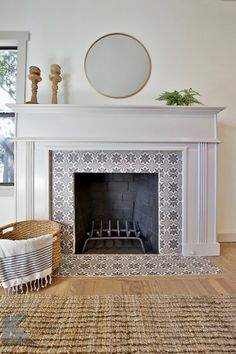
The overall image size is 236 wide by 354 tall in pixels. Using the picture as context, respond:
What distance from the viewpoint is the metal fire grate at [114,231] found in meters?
2.26

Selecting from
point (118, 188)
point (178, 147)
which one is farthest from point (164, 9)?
point (118, 188)

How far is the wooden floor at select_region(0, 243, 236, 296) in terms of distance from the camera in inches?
55.2

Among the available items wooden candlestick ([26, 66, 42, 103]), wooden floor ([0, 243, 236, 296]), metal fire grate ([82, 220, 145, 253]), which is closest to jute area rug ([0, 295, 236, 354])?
wooden floor ([0, 243, 236, 296])

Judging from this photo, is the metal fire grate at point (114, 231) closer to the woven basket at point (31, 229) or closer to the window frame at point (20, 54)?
the woven basket at point (31, 229)

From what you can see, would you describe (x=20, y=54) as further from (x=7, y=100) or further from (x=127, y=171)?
(x=127, y=171)

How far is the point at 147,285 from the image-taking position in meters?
1.48

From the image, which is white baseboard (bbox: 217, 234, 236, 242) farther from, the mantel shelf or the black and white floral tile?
the mantel shelf

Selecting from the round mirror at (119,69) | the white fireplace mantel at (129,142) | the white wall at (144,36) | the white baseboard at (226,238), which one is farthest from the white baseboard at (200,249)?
→ the round mirror at (119,69)

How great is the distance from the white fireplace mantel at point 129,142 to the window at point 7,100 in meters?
0.46

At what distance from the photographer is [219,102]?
7.47 feet

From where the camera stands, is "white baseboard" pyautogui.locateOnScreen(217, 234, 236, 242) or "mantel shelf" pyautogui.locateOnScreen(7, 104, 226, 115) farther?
"white baseboard" pyautogui.locateOnScreen(217, 234, 236, 242)

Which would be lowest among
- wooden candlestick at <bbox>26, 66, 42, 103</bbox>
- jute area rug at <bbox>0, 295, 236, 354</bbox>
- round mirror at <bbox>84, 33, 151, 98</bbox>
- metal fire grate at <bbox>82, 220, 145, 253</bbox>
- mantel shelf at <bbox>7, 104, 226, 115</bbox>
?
jute area rug at <bbox>0, 295, 236, 354</bbox>

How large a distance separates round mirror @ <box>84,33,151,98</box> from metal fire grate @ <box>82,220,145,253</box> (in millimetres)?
1318

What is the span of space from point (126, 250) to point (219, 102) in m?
1.73
